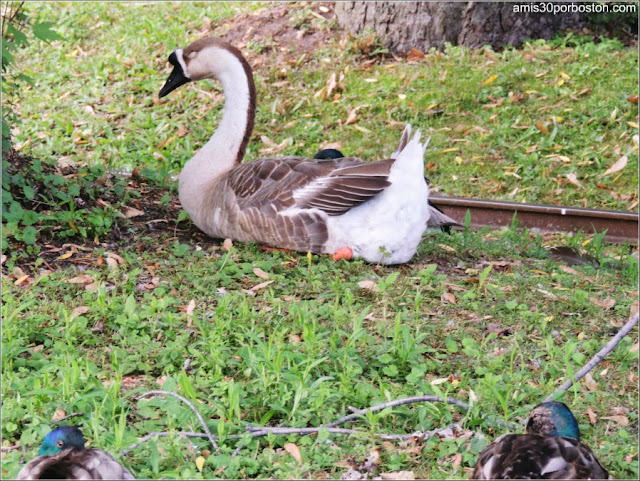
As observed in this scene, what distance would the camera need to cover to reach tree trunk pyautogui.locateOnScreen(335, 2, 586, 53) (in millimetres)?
10227

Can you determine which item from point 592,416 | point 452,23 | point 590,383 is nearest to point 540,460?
point 592,416

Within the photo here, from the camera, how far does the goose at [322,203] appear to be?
18.0ft

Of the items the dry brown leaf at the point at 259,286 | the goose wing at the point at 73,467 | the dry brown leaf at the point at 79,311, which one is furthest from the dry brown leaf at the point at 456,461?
the dry brown leaf at the point at 79,311

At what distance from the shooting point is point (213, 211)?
591 cm

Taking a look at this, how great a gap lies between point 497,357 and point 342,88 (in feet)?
20.6

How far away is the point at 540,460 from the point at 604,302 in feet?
8.35

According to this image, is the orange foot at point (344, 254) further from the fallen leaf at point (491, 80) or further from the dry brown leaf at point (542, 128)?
the fallen leaf at point (491, 80)

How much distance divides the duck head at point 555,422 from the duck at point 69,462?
1.67 metres

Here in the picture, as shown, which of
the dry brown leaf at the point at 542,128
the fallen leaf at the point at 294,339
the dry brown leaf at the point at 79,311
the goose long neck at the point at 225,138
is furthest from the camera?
the dry brown leaf at the point at 542,128

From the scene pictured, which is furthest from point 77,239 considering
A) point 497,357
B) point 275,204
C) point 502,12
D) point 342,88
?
point 502,12

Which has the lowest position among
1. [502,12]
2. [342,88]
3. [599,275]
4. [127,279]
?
[599,275]

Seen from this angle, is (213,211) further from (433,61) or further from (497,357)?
(433,61)

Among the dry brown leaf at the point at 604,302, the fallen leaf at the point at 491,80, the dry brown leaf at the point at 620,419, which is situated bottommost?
the dry brown leaf at the point at 620,419

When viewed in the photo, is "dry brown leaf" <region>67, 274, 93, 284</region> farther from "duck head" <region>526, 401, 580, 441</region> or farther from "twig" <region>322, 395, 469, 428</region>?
"duck head" <region>526, 401, 580, 441</region>
